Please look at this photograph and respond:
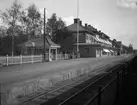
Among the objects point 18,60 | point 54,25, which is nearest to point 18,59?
point 18,60

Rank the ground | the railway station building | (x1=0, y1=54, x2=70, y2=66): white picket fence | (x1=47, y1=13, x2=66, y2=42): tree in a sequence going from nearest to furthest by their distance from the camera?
the ground, (x1=0, y1=54, x2=70, y2=66): white picket fence, the railway station building, (x1=47, y1=13, x2=66, y2=42): tree

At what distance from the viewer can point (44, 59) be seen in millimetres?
27281

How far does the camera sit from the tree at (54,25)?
5297cm

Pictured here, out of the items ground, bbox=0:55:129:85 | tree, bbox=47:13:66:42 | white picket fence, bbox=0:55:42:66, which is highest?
tree, bbox=47:13:66:42

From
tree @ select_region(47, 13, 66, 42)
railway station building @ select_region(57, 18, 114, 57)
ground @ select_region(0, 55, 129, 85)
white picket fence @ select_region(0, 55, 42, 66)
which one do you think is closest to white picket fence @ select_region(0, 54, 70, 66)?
white picket fence @ select_region(0, 55, 42, 66)

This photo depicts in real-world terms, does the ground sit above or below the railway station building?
below

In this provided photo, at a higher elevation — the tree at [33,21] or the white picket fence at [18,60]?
the tree at [33,21]

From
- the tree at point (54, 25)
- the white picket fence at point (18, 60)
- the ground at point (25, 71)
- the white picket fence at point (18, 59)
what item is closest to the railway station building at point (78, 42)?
the tree at point (54, 25)

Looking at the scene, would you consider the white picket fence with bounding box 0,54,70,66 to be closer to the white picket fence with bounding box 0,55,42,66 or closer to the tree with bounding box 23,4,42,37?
the white picket fence with bounding box 0,55,42,66

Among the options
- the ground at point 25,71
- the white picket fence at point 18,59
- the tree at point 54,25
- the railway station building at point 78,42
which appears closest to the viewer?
the ground at point 25,71

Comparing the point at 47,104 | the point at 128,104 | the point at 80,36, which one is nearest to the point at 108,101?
the point at 128,104

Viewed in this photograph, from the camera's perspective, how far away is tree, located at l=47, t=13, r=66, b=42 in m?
53.0

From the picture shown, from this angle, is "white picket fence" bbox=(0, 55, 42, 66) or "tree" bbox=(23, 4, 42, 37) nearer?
"white picket fence" bbox=(0, 55, 42, 66)

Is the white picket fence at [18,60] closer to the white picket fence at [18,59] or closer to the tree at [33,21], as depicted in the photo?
the white picket fence at [18,59]
